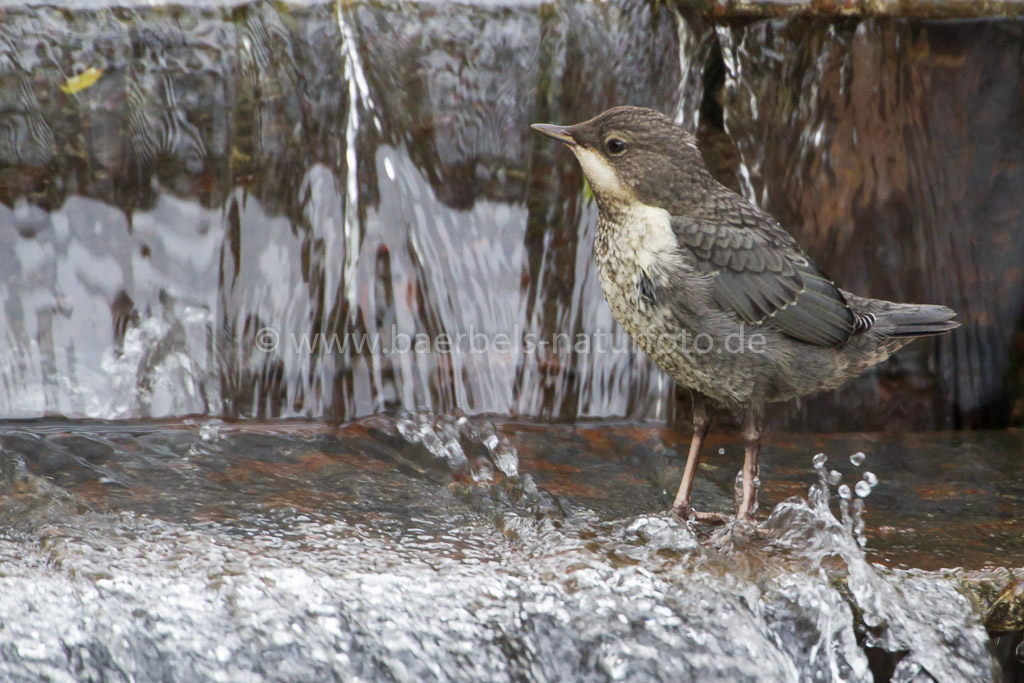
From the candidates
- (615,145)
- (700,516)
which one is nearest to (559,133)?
(615,145)

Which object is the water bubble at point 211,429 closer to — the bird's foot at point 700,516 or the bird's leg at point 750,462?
the bird's foot at point 700,516

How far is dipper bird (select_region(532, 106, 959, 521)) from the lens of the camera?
3574 mm

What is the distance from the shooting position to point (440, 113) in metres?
5.36

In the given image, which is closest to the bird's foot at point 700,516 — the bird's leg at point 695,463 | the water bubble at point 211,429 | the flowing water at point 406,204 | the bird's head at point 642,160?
the bird's leg at point 695,463

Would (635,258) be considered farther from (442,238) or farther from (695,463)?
(442,238)

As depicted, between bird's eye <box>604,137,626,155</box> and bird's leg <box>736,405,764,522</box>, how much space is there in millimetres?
1115

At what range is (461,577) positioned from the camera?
318 cm

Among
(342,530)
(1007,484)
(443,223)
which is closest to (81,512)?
(342,530)

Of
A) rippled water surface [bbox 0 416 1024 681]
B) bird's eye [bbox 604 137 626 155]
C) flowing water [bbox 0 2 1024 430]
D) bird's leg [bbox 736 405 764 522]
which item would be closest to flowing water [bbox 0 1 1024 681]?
flowing water [bbox 0 2 1024 430]

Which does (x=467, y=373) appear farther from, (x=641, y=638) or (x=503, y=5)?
(x=641, y=638)

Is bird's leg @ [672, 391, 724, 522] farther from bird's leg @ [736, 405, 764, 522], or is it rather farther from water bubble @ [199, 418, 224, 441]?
water bubble @ [199, 418, 224, 441]

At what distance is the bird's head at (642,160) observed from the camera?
3670 mm

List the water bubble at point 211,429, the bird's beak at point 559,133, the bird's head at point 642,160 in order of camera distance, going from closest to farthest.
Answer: the bird's head at point 642,160
the bird's beak at point 559,133
the water bubble at point 211,429

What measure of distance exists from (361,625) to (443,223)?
9.44 ft
